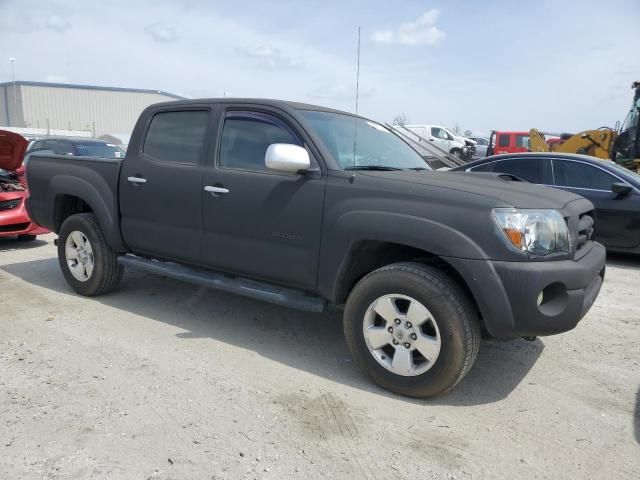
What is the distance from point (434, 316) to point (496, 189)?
2.86 feet

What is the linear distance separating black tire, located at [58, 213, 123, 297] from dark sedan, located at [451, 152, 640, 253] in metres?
4.13

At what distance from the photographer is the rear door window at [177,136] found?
4.15 m

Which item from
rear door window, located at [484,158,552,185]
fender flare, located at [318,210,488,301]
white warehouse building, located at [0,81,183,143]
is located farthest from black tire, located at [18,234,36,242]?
white warehouse building, located at [0,81,183,143]

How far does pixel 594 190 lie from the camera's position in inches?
273

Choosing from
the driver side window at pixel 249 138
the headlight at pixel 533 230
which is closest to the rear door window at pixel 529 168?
the headlight at pixel 533 230

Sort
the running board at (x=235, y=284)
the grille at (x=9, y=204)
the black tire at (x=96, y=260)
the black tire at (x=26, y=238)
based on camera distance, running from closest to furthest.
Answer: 1. the running board at (x=235, y=284)
2. the black tire at (x=96, y=260)
3. the grille at (x=9, y=204)
4. the black tire at (x=26, y=238)

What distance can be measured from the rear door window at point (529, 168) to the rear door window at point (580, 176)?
0.38ft

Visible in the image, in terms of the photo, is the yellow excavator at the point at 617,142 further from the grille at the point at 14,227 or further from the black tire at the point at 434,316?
the grille at the point at 14,227

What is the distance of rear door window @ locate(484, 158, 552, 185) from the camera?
7.27 meters

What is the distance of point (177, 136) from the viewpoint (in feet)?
14.2

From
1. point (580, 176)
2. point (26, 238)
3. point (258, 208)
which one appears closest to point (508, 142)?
point (580, 176)

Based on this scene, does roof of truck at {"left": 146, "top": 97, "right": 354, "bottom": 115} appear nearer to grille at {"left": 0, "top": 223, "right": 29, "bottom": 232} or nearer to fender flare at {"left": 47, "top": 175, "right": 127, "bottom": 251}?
fender flare at {"left": 47, "top": 175, "right": 127, "bottom": 251}

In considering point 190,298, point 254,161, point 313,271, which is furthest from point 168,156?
point 313,271

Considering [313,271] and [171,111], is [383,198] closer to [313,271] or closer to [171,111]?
[313,271]
